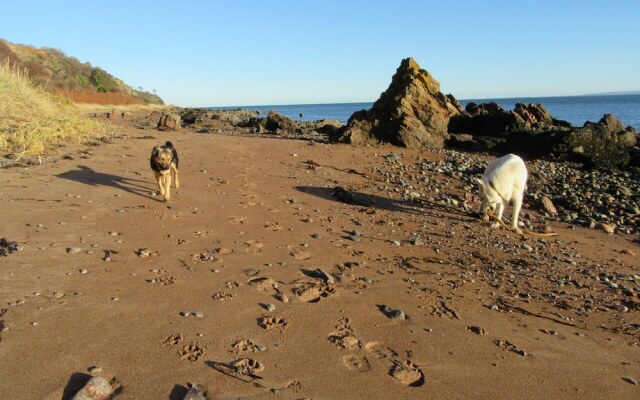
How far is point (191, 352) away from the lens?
10.8 ft

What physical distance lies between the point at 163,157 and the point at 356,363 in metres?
5.61

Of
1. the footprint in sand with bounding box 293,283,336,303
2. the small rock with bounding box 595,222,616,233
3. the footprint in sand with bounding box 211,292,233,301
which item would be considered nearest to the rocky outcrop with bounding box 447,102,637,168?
the small rock with bounding box 595,222,616,233

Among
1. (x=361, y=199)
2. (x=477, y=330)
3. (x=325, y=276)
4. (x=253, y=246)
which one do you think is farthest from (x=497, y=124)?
(x=477, y=330)

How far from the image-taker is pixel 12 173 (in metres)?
8.31

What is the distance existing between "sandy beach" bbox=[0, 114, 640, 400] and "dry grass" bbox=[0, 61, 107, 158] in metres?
1.96

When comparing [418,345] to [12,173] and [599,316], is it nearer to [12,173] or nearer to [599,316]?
[599,316]

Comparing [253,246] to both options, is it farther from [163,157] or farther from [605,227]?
[605,227]

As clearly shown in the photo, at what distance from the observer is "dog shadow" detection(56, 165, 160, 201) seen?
326 inches

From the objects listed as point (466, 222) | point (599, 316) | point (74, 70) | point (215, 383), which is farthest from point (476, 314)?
point (74, 70)

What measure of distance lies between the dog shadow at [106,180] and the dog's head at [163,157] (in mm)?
687

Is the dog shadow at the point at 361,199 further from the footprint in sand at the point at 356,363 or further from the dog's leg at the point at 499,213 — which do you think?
the footprint in sand at the point at 356,363

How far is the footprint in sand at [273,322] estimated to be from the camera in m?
3.82

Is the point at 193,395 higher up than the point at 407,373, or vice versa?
the point at 193,395

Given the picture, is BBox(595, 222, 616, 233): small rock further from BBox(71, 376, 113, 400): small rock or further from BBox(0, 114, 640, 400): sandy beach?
BBox(71, 376, 113, 400): small rock
